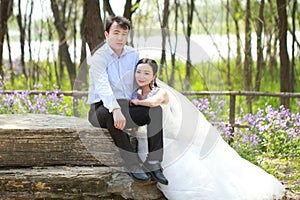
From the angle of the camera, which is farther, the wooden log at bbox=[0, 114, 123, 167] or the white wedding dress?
the wooden log at bbox=[0, 114, 123, 167]

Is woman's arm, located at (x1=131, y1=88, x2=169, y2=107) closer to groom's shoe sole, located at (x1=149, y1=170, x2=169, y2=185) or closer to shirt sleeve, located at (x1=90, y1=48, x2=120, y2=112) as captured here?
shirt sleeve, located at (x1=90, y1=48, x2=120, y2=112)

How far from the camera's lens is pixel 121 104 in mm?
3734

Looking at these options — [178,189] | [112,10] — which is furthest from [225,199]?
[112,10]

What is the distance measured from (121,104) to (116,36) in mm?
481

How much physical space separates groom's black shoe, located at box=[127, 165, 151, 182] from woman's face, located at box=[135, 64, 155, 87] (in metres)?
0.58

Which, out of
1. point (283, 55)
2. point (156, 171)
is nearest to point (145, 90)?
point (156, 171)

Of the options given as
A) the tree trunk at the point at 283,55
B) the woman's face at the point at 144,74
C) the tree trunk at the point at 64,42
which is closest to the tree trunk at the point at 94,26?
the tree trunk at the point at 64,42

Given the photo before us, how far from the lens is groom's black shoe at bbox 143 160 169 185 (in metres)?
3.64

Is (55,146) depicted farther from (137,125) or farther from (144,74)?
(144,74)

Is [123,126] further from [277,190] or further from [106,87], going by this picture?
[277,190]

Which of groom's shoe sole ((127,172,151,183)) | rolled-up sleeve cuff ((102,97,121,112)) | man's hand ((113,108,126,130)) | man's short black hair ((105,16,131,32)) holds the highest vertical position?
man's short black hair ((105,16,131,32))

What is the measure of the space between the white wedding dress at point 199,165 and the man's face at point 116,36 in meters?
0.49

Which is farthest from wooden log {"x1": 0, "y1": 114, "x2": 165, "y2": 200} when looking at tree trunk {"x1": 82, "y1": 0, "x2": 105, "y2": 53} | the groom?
tree trunk {"x1": 82, "y1": 0, "x2": 105, "y2": 53}

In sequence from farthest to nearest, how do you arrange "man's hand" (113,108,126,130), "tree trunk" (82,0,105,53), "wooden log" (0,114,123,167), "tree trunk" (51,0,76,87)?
"tree trunk" (51,0,76,87) < "tree trunk" (82,0,105,53) < "wooden log" (0,114,123,167) < "man's hand" (113,108,126,130)
